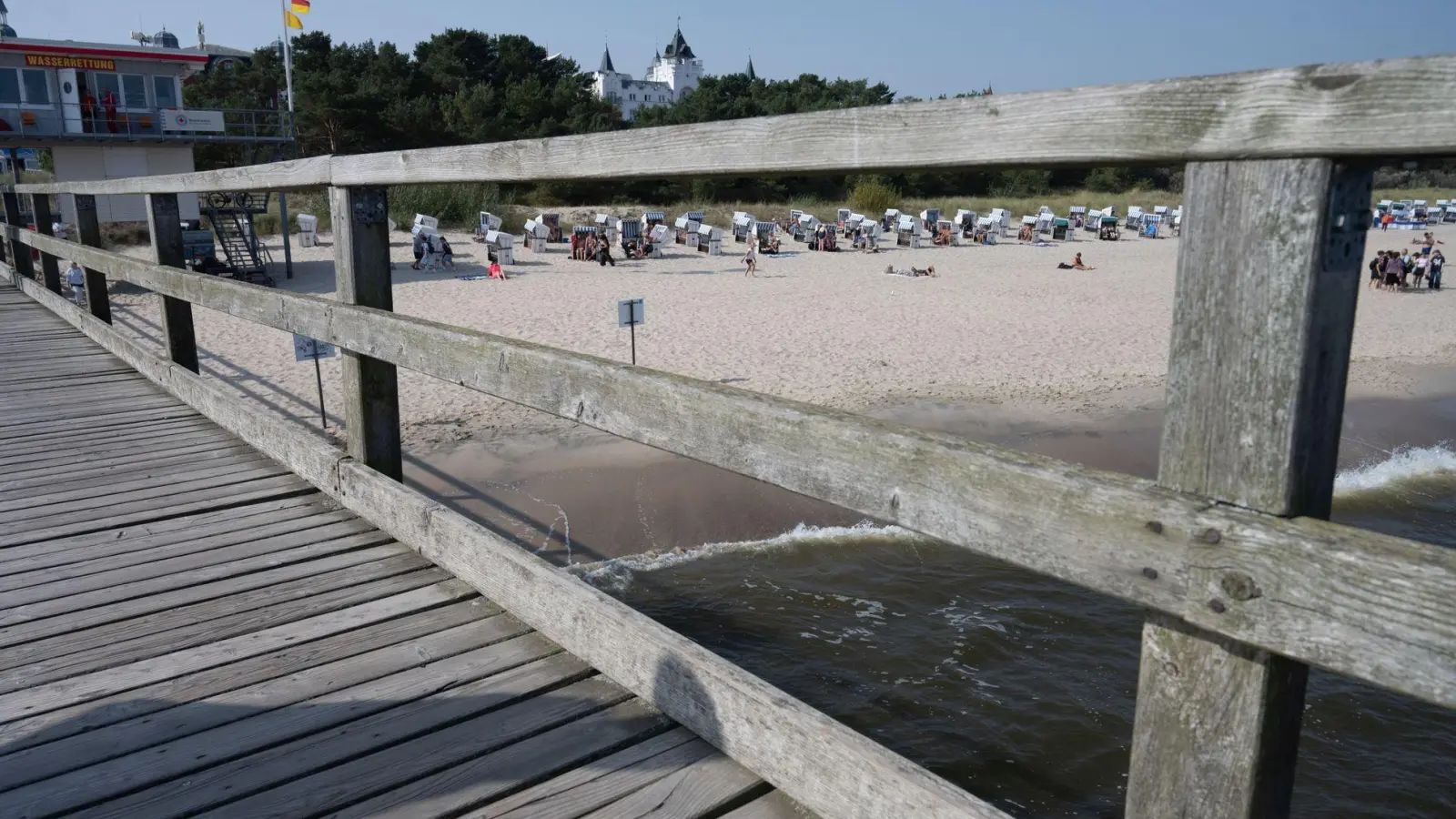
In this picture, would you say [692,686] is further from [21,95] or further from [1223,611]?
[21,95]

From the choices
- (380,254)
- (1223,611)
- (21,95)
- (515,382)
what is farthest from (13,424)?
(21,95)

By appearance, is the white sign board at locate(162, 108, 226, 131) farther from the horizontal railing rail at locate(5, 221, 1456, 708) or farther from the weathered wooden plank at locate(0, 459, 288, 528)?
the horizontal railing rail at locate(5, 221, 1456, 708)

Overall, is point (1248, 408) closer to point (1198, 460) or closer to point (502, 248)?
point (1198, 460)

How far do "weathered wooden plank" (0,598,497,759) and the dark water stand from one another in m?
4.44

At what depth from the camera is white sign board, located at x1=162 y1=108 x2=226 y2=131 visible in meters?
24.2

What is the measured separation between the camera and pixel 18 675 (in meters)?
2.54

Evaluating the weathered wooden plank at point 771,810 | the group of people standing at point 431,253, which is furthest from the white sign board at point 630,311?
the group of people standing at point 431,253

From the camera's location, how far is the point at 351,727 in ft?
7.45

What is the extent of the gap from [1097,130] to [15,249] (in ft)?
45.3

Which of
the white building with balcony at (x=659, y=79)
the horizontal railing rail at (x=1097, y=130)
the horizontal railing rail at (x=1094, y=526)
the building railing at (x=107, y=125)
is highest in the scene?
the white building with balcony at (x=659, y=79)

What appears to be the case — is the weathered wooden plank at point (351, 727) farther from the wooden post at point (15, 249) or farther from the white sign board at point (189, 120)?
the white sign board at point (189, 120)

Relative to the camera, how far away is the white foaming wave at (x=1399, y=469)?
11.4 metres

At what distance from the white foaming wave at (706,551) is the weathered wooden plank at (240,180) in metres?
4.05

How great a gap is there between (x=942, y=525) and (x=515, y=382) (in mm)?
1366
